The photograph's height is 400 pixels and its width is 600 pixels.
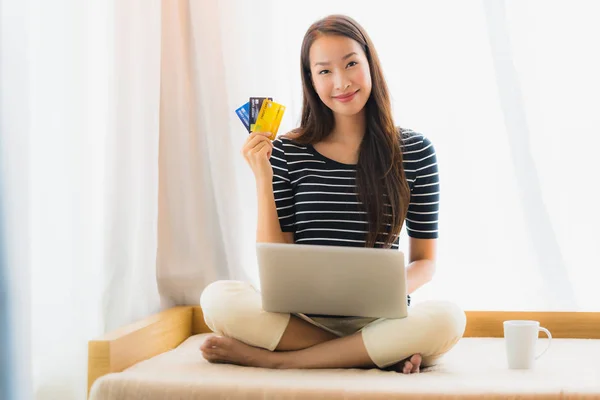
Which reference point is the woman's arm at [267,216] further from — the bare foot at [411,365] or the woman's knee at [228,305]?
the bare foot at [411,365]

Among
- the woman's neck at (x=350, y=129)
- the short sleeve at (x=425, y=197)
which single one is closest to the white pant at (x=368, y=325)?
the short sleeve at (x=425, y=197)

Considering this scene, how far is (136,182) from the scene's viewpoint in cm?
205

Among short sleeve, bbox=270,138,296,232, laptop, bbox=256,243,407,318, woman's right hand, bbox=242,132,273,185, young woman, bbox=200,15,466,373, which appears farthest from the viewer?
short sleeve, bbox=270,138,296,232

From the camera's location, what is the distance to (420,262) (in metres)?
1.95

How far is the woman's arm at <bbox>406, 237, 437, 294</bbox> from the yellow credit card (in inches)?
19.1

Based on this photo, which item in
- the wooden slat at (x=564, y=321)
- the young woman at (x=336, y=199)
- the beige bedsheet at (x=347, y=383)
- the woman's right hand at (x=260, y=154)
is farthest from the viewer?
the wooden slat at (x=564, y=321)

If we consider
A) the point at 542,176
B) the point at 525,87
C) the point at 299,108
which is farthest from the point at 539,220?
the point at 299,108

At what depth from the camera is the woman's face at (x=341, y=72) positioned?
186 centimetres

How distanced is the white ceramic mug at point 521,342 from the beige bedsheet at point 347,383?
3cm

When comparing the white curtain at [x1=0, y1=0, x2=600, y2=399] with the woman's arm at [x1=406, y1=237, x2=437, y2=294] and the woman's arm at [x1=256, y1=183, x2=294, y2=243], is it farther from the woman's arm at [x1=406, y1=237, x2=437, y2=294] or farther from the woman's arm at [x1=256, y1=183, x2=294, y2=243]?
the woman's arm at [x1=256, y1=183, x2=294, y2=243]

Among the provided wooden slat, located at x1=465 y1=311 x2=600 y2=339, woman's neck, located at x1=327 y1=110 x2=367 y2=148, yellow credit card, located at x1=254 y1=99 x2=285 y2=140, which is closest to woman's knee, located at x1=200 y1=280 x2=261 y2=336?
yellow credit card, located at x1=254 y1=99 x2=285 y2=140

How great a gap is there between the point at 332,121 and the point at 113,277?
0.70m

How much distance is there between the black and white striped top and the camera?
1.87 m

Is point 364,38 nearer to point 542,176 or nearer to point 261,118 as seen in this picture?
point 261,118
